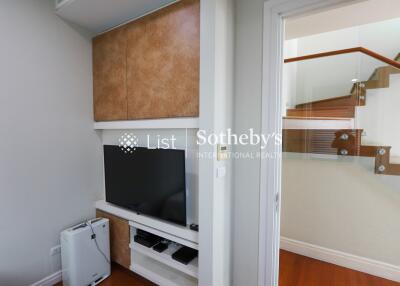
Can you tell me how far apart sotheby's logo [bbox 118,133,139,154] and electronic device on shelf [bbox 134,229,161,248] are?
0.79 m

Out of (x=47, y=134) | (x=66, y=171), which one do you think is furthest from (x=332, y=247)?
(x=47, y=134)

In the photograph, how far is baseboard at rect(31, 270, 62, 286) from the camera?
1748 millimetres

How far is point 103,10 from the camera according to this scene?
66.8 inches

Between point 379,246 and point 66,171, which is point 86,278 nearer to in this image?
point 66,171

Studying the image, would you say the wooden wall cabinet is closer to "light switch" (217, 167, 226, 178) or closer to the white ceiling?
the white ceiling

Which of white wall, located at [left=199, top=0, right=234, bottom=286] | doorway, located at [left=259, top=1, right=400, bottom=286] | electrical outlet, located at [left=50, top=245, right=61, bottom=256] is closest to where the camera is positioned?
white wall, located at [left=199, top=0, right=234, bottom=286]

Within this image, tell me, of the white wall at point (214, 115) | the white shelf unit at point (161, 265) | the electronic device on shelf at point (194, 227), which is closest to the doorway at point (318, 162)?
the white wall at point (214, 115)

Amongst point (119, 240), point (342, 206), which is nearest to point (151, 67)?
point (119, 240)

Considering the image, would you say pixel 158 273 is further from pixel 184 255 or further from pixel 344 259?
pixel 344 259

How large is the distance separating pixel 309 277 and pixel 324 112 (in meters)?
1.72

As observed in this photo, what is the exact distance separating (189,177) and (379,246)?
2.00m

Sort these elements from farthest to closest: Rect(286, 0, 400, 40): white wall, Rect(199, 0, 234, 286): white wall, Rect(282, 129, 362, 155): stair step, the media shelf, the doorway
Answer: Rect(282, 129, 362, 155): stair step → Rect(286, 0, 400, 40): white wall → the media shelf → the doorway → Rect(199, 0, 234, 286): white wall

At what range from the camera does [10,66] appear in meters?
1.55

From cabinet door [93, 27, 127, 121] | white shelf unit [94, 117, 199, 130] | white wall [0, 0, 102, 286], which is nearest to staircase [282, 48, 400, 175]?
white shelf unit [94, 117, 199, 130]
